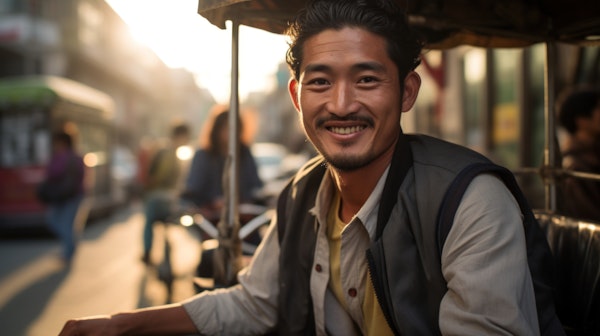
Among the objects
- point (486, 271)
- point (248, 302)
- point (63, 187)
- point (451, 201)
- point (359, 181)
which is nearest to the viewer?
point (486, 271)

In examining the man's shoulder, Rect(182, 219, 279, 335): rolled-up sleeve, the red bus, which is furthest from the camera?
the red bus

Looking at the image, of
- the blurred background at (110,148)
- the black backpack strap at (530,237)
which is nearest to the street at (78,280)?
the blurred background at (110,148)

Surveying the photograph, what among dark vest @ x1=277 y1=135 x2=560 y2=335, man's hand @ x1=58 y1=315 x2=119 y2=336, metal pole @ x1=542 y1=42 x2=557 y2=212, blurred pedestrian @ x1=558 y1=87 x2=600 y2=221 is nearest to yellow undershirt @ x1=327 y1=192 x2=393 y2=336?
dark vest @ x1=277 y1=135 x2=560 y2=335

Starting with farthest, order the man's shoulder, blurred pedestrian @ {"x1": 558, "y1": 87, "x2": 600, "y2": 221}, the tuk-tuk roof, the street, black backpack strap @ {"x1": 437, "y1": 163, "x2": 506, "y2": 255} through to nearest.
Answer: the street
blurred pedestrian @ {"x1": 558, "y1": 87, "x2": 600, "y2": 221}
the tuk-tuk roof
the man's shoulder
black backpack strap @ {"x1": 437, "y1": 163, "x2": 506, "y2": 255}

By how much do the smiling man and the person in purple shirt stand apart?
6.79 m

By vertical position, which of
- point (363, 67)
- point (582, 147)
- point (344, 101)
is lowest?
point (582, 147)

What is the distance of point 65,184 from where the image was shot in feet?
27.4

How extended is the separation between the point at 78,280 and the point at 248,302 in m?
5.78

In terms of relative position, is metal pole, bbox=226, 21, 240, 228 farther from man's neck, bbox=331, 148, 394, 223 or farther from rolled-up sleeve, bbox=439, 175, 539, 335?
rolled-up sleeve, bbox=439, 175, 539, 335

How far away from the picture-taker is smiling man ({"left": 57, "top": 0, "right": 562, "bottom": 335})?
5.22ft

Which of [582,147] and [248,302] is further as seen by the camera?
[582,147]

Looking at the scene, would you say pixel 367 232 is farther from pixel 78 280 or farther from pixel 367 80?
pixel 78 280

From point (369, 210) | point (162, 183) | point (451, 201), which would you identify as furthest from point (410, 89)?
point (162, 183)

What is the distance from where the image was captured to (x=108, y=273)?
7750mm
